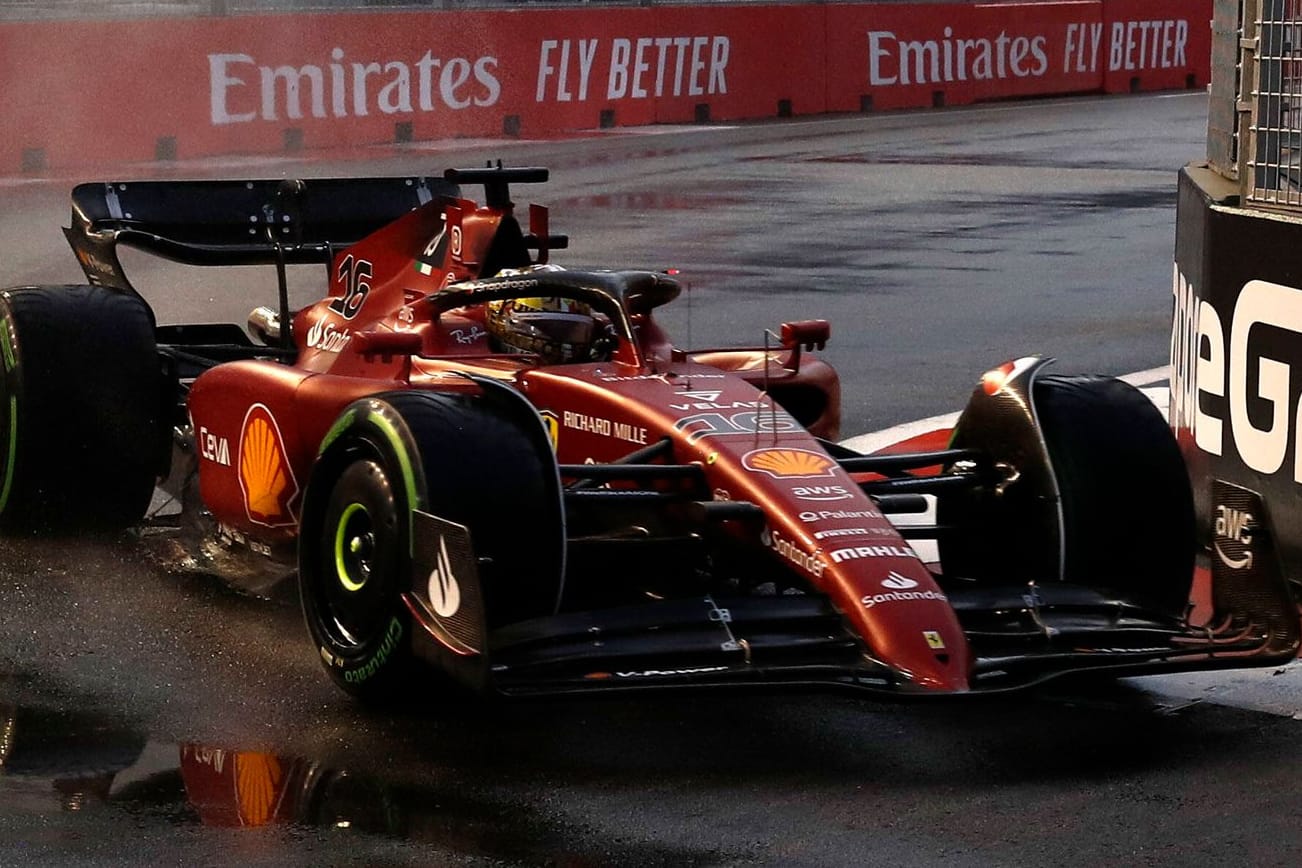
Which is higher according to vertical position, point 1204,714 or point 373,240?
point 373,240

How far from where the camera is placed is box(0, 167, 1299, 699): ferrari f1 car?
552cm

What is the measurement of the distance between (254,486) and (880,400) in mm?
4128

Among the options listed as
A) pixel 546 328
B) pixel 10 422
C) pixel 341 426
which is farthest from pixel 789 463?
pixel 10 422

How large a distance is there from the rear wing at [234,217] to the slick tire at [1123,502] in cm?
336

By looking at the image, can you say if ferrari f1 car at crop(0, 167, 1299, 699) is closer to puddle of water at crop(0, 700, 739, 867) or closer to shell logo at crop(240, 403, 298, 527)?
shell logo at crop(240, 403, 298, 527)

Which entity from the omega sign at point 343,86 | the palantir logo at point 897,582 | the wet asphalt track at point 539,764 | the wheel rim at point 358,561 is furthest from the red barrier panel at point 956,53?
the palantir logo at point 897,582

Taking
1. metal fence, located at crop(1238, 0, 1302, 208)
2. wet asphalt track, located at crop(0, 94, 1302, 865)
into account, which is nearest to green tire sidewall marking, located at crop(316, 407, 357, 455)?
wet asphalt track, located at crop(0, 94, 1302, 865)

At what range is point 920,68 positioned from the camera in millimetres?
29672

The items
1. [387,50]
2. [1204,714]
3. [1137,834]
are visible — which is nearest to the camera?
[1137,834]

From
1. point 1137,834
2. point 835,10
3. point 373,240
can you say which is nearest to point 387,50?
point 835,10

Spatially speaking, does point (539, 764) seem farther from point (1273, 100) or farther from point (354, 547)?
point (1273, 100)

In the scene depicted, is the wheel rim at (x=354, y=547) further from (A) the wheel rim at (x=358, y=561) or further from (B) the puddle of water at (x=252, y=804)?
(B) the puddle of water at (x=252, y=804)

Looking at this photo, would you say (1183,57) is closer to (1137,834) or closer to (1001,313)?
(1001,313)

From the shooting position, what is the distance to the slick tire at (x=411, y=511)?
5.67m
